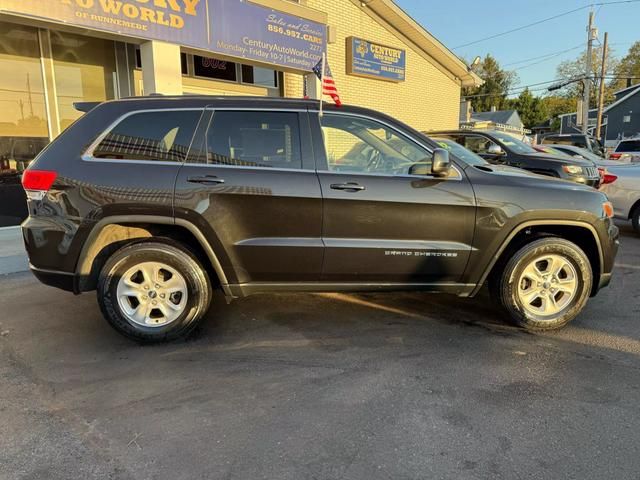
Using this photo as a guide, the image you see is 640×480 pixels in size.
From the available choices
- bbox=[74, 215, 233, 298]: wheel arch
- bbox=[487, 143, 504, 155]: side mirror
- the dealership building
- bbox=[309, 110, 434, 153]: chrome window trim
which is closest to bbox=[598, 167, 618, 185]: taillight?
bbox=[487, 143, 504, 155]: side mirror

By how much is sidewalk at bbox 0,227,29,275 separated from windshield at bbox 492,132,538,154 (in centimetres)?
856

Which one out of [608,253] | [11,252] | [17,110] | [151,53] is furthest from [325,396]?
[17,110]

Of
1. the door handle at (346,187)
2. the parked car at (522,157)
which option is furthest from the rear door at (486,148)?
the door handle at (346,187)

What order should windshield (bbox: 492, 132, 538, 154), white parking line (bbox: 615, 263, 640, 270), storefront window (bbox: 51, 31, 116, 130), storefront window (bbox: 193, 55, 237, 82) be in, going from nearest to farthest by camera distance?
white parking line (bbox: 615, 263, 640, 270)
storefront window (bbox: 51, 31, 116, 130)
windshield (bbox: 492, 132, 538, 154)
storefront window (bbox: 193, 55, 237, 82)

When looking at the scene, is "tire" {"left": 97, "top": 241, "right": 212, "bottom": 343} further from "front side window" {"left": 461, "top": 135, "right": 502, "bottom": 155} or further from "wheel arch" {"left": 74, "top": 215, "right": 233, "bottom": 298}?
"front side window" {"left": 461, "top": 135, "right": 502, "bottom": 155}

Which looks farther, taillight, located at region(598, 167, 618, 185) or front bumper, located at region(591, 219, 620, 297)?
taillight, located at region(598, 167, 618, 185)

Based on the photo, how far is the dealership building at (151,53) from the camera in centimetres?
763

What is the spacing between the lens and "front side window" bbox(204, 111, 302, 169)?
12.0 ft

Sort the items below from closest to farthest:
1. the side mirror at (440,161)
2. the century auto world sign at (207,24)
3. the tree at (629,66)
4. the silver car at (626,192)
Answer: the side mirror at (440,161), the century auto world sign at (207,24), the silver car at (626,192), the tree at (629,66)

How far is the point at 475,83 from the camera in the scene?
18.2 meters

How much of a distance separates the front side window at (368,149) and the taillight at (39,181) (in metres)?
2.13

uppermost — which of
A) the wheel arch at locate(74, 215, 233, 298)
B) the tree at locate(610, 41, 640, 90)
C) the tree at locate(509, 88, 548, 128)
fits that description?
the tree at locate(610, 41, 640, 90)

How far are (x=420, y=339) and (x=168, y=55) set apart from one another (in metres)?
6.89

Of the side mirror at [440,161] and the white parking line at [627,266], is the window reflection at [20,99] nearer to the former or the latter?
the side mirror at [440,161]
